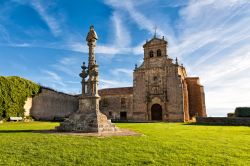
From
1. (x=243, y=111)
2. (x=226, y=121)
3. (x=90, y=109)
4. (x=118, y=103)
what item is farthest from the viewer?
(x=118, y=103)

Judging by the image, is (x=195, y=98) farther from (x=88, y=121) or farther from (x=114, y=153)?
(x=114, y=153)

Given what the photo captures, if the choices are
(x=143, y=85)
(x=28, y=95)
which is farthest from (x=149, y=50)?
(x=28, y=95)

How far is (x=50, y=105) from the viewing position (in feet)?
106

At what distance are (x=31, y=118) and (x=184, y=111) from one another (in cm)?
2055

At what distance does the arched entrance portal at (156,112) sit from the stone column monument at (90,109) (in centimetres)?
2139

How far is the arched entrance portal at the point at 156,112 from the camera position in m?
33.3

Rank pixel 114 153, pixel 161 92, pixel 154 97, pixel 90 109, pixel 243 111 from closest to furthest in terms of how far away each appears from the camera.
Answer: pixel 114 153 < pixel 90 109 < pixel 243 111 < pixel 161 92 < pixel 154 97

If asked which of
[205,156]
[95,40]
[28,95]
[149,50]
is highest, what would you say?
[149,50]

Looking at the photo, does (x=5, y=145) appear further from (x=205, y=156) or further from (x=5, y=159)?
(x=205, y=156)

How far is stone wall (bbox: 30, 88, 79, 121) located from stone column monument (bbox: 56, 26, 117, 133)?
61.6ft

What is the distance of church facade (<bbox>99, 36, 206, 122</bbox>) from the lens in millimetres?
32000

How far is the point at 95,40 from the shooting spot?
546 inches

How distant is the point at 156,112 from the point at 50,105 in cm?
1566

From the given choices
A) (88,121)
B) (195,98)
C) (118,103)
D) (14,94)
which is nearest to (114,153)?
(88,121)
